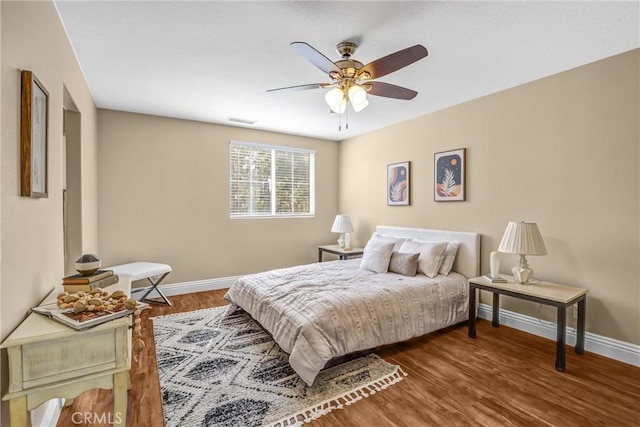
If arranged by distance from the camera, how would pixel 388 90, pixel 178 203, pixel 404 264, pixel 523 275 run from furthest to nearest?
pixel 178 203, pixel 404 264, pixel 523 275, pixel 388 90

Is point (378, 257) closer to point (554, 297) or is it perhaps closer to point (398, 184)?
point (398, 184)

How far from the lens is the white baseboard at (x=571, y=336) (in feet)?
8.23

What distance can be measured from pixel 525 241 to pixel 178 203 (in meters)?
4.20

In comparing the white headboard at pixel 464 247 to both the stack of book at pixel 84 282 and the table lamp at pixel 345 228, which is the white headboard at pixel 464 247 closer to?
the table lamp at pixel 345 228

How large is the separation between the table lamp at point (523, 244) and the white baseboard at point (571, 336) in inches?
21.0

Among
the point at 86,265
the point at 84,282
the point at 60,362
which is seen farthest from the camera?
the point at 86,265

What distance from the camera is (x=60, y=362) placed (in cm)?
131

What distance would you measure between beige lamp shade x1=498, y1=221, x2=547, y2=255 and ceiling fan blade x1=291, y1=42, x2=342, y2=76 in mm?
2108

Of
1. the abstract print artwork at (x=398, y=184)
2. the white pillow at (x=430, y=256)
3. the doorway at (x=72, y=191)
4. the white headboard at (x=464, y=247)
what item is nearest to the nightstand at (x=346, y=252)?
the abstract print artwork at (x=398, y=184)

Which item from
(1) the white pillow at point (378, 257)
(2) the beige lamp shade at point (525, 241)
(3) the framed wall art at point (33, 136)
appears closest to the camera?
(3) the framed wall art at point (33, 136)

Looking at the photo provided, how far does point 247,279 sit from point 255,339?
0.66 m

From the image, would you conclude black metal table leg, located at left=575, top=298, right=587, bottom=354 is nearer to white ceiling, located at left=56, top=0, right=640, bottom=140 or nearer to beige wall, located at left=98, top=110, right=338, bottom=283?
white ceiling, located at left=56, top=0, right=640, bottom=140

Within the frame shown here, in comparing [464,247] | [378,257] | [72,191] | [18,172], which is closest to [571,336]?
[464,247]

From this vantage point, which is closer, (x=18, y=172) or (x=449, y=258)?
(x=18, y=172)
